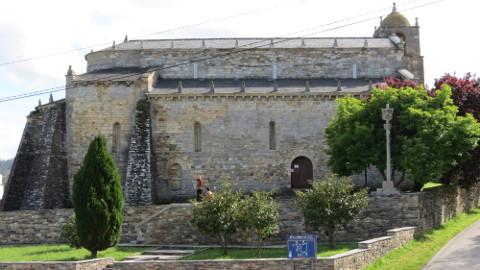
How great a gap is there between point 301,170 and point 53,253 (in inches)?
675

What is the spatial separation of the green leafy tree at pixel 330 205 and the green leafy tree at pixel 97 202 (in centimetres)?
674

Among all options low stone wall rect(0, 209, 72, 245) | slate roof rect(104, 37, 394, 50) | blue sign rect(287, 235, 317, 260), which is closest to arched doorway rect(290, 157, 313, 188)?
slate roof rect(104, 37, 394, 50)

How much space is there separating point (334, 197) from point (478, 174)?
9.99 m

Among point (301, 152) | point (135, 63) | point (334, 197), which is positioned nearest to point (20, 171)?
point (135, 63)

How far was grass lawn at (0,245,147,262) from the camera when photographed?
2359 centimetres

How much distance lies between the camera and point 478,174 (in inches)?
1193

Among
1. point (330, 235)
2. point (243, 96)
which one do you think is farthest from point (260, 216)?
point (243, 96)

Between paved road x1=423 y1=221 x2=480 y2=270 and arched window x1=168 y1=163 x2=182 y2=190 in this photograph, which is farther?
arched window x1=168 y1=163 x2=182 y2=190

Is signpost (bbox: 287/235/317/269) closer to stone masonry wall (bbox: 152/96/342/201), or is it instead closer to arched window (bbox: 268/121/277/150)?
stone masonry wall (bbox: 152/96/342/201)

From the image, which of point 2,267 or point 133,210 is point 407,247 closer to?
point 133,210

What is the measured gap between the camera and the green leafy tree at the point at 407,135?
90.3 ft

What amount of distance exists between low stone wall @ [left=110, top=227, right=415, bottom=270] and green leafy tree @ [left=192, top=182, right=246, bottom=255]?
9.71ft

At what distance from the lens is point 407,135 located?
29156mm

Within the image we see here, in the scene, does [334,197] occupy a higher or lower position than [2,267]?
higher
